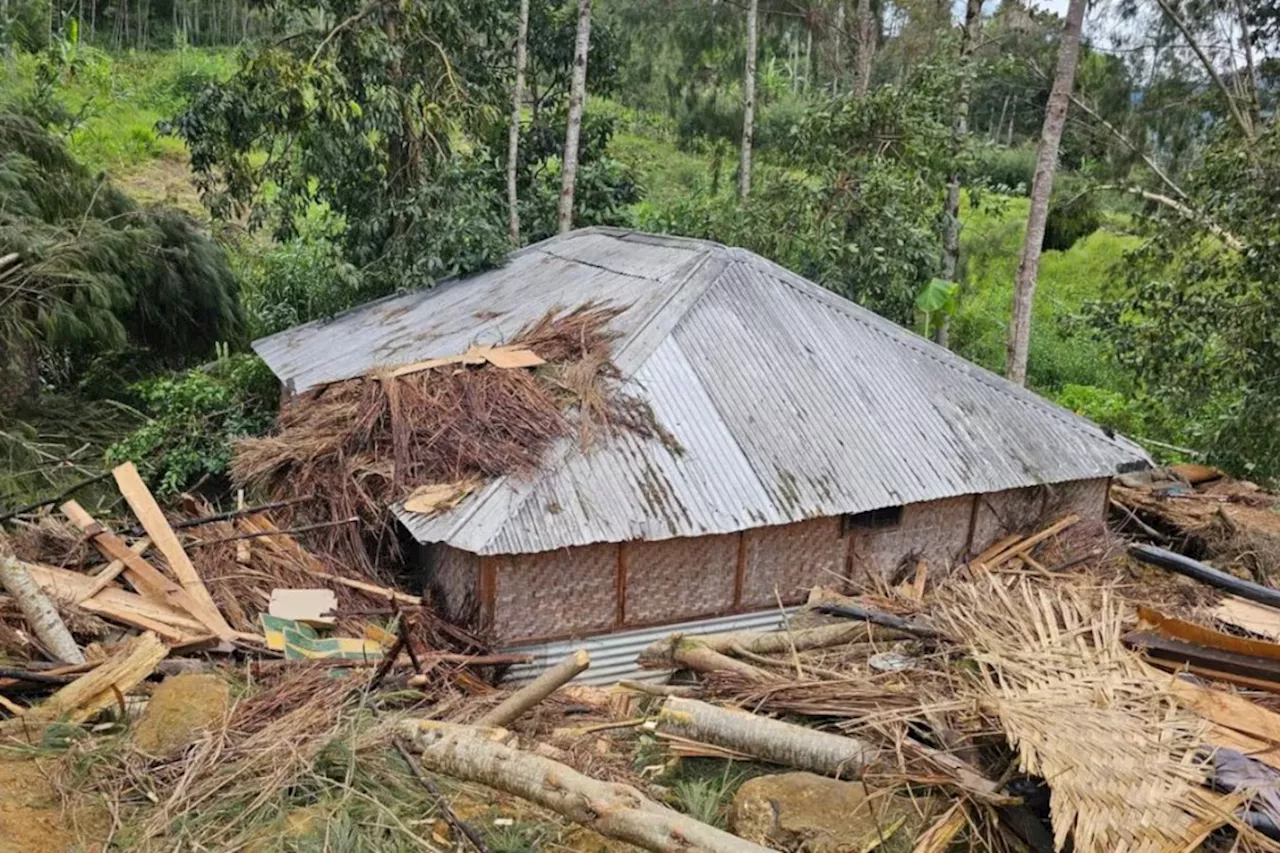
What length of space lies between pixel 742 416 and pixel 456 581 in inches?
125

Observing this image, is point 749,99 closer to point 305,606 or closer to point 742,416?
point 742,416

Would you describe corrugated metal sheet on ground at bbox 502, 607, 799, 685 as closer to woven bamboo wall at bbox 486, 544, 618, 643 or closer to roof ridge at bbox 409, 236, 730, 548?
woven bamboo wall at bbox 486, 544, 618, 643

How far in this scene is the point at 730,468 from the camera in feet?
27.1

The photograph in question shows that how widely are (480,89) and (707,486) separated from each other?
1038cm

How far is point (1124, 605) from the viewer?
20.0ft

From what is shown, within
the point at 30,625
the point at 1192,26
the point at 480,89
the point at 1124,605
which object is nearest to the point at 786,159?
the point at 480,89

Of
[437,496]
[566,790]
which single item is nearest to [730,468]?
[437,496]

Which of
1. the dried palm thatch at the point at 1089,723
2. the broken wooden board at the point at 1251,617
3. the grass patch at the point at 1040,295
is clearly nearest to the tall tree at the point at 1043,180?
the grass patch at the point at 1040,295

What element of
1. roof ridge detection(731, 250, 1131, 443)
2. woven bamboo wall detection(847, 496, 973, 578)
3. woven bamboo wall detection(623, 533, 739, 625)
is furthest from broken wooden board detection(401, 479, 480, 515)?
roof ridge detection(731, 250, 1131, 443)

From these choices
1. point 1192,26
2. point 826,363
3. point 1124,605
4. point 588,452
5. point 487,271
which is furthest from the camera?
point 1192,26

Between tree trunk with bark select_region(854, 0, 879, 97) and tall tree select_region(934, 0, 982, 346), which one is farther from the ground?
tree trunk with bark select_region(854, 0, 879, 97)

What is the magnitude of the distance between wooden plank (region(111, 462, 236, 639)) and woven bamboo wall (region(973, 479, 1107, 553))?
24.5 feet

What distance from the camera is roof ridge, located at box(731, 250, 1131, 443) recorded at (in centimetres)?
→ 1032

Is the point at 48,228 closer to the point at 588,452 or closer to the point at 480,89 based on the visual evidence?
the point at 480,89
